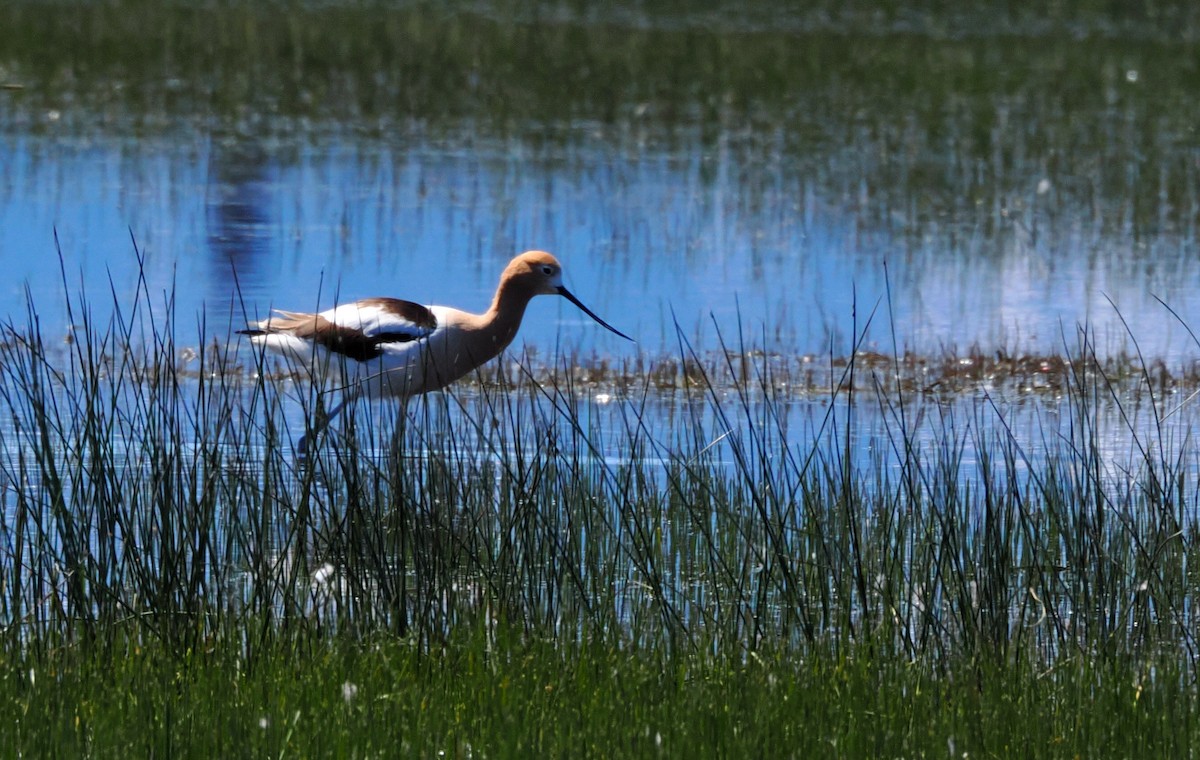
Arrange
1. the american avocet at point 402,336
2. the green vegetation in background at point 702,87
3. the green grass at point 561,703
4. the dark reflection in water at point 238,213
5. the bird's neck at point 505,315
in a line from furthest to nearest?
the green vegetation in background at point 702,87 → the dark reflection in water at point 238,213 → the bird's neck at point 505,315 → the american avocet at point 402,336 → the green grass at point 561,703

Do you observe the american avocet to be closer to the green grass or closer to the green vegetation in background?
the green grass

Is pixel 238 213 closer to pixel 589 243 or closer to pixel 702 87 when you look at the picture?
pixel 589 243

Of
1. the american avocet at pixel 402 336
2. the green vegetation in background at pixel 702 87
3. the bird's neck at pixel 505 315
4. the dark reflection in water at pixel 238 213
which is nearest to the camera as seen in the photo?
the american avocet at pixel 402 336

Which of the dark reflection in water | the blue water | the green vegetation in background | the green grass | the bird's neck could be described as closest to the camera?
the green grass

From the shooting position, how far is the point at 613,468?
26.5ft

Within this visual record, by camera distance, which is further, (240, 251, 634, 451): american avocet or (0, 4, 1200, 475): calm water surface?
(0, 4, 1200, 475): calm water surface

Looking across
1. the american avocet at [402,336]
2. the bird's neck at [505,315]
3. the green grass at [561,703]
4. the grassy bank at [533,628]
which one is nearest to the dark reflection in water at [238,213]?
the american avocet at [402,336]

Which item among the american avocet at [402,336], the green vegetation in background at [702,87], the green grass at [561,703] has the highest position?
the green vegetation in background at [702,87]

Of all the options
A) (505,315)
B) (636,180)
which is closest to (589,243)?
(636,180)

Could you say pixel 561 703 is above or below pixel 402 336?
below

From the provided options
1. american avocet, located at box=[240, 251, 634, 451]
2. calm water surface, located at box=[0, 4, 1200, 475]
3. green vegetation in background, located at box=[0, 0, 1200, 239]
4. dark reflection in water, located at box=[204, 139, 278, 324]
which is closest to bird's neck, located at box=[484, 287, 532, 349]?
american avocet, located at box=[240, 251, 634, 451]

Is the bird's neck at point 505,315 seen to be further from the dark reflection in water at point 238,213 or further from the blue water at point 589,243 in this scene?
the dark reflection in water at point 238,213

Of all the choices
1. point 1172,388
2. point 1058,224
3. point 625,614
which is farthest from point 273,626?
point 1058,224

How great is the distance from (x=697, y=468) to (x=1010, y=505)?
1.55m
